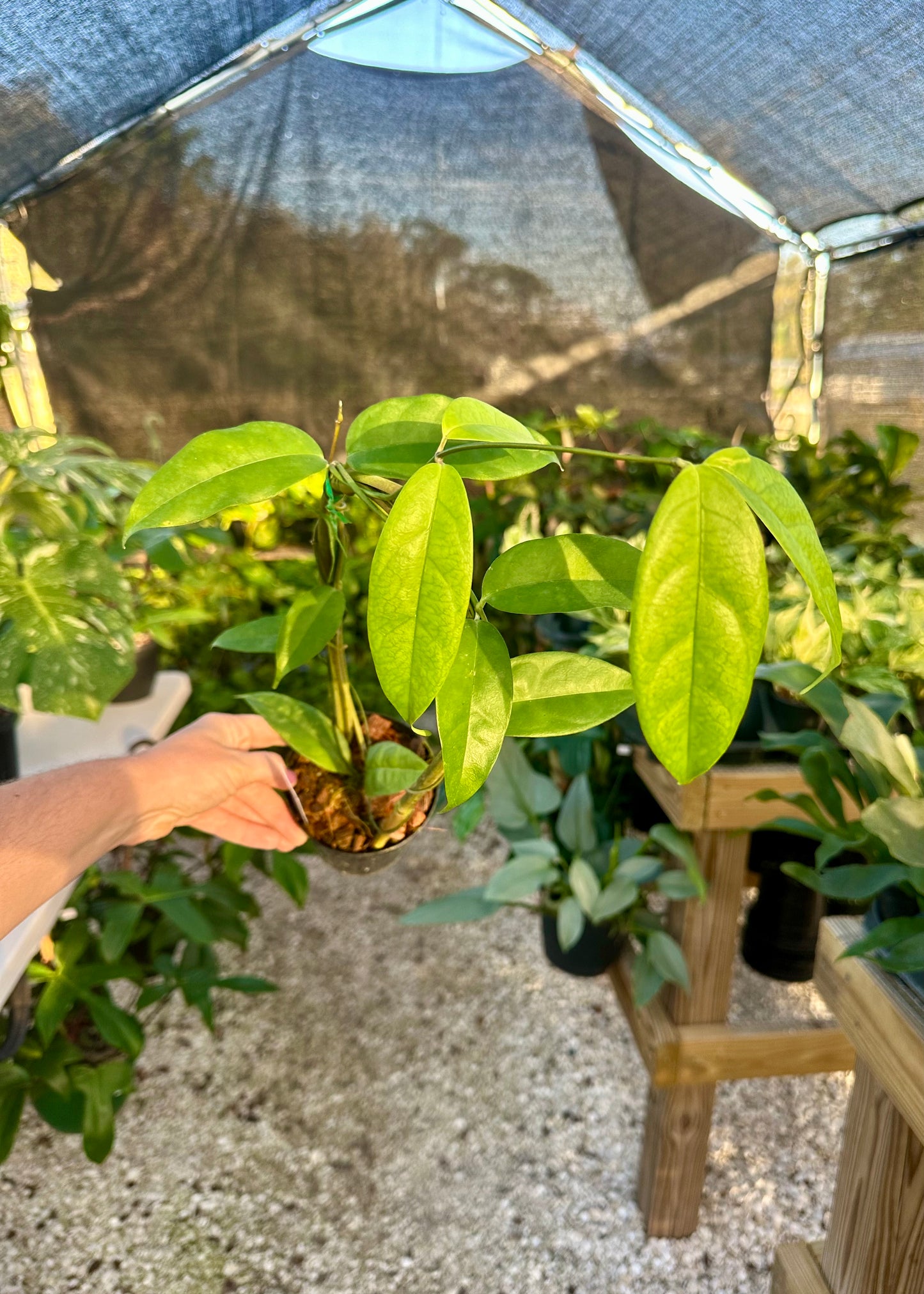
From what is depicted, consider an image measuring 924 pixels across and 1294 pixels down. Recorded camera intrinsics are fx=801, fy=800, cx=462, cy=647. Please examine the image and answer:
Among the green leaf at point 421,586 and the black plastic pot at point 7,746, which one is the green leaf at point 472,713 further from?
the black plastic pot at point 7,746

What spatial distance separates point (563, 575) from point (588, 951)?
3.30 ft

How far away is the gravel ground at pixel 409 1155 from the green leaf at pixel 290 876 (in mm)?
359

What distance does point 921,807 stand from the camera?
2.05ft

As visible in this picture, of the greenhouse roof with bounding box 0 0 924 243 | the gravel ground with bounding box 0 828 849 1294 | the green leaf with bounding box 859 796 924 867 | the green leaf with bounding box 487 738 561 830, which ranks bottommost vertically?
the gravel ground with bounding box 0 828 849 1294

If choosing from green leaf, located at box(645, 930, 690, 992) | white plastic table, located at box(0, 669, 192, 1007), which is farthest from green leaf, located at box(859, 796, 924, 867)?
white plastic table, located at box(0, 669, 192, 1007)

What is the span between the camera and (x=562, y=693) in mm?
509

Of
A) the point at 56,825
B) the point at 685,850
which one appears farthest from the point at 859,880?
the point at 56,825

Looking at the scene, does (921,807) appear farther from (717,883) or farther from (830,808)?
(717,883)

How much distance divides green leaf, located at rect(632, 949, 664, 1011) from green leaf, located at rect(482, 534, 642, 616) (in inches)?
29.7

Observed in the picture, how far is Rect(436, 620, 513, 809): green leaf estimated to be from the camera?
0.41 metres

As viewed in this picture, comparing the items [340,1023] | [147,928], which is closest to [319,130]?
→ [147,928]

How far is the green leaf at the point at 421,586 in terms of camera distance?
36 centimetres

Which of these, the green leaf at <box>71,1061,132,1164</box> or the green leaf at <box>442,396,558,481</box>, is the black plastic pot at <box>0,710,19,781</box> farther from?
the green leaf at <box>442,396,558,481</box>

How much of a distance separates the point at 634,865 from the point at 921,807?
0.55 meters
